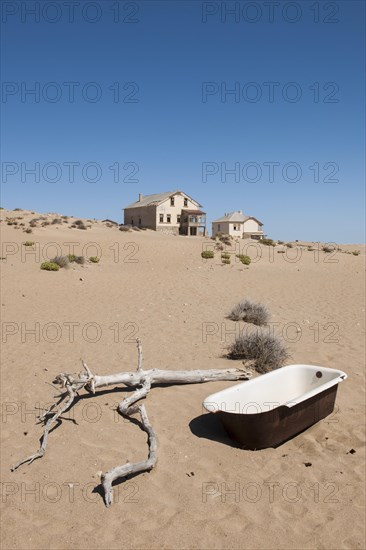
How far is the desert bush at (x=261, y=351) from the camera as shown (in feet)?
27.3

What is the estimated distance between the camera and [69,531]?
4145 millimetres

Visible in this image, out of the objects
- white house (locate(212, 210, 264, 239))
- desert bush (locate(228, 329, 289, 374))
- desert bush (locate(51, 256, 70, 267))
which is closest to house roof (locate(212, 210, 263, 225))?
white house (locate(212, 210, 264, 239))

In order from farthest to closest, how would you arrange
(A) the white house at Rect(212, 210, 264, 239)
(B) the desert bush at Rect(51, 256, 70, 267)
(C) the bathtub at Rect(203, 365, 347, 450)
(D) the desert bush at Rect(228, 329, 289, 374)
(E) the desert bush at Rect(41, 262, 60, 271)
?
(A) the white house at Rect(212, 210, 264, 239) → (B) the desert bush at Rect(51, 256, 70, 267) → (E) the desert bush at Rect(41, 262, 60, 271) → (D) the desert bush at Rect(228, 329, 289, 374) → (C) the bathtub at Rect(203, 365, 347, 450)

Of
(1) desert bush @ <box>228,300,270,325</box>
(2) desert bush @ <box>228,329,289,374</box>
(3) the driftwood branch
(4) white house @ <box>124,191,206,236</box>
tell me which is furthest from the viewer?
(4) white house @ <box>124,191,206,236</box>

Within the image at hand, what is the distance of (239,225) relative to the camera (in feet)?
185

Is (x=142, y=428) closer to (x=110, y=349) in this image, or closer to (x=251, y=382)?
(x=251, y=382)

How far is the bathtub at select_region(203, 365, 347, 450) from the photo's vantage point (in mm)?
5348

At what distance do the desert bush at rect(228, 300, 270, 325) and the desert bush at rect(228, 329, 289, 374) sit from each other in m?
3.72

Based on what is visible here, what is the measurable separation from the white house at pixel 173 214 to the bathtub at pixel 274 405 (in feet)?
138

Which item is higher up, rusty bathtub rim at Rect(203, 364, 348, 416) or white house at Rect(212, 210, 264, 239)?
white house at Rect(212, 210, 264, 239)

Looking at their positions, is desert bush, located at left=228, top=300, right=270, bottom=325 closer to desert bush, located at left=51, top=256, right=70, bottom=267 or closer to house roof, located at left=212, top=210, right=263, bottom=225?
desert bush, located at left=51, top=256, right=70, bottom=267

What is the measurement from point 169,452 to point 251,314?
7762 millimetres

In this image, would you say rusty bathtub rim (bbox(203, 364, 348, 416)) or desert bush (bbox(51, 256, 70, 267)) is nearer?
rusty bathtub rim (bbox(203, 364, 348, 416))

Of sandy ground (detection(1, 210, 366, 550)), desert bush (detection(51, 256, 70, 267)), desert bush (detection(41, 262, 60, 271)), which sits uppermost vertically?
desert bush (detection(51, 256, 70, 267))
